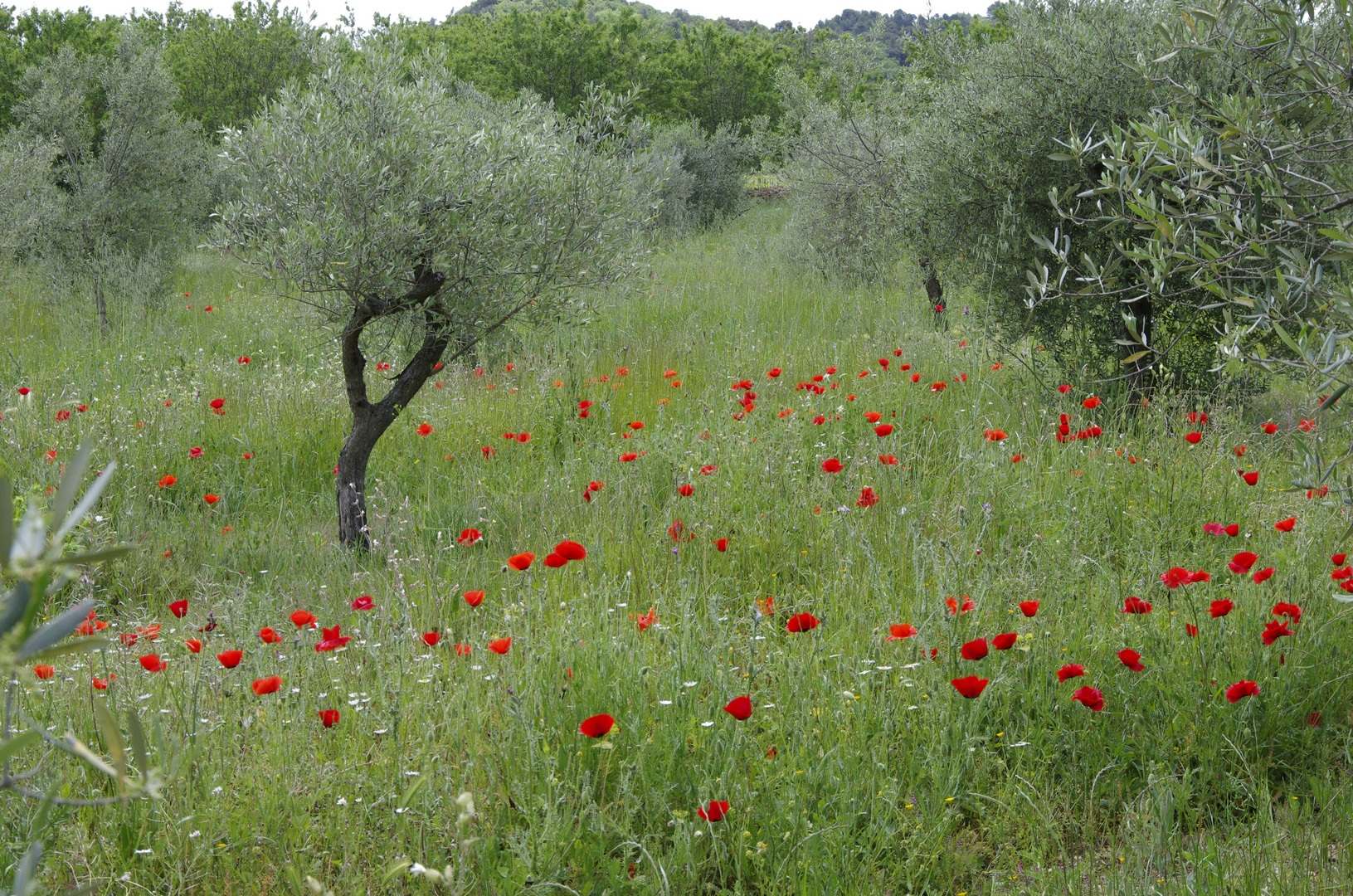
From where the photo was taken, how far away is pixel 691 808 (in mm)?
2436

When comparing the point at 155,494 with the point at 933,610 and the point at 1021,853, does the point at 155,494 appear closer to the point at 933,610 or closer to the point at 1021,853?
the point at 933,610

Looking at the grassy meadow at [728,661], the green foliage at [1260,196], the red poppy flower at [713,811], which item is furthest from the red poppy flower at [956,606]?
the red poppy flower at [713,811]

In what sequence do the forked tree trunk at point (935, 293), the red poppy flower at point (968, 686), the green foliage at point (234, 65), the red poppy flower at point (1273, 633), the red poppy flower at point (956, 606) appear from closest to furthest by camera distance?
the red poppy flower at point (968, 686)
the red poppy flower at point (1273, 633)
the red poppy flower at point (956, 606)
the forked tree trunk at point (935, 293)
the green foliage at point (234, 65)

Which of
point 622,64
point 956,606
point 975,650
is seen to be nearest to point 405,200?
point 956,606

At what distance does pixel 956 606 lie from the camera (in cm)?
295

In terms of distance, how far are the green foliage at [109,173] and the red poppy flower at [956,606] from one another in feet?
36.6

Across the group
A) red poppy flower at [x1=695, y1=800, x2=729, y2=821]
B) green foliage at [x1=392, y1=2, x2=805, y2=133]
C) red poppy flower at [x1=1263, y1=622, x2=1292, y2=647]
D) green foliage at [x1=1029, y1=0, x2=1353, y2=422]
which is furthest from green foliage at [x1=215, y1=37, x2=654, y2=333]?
green foliage at [x1=392, y1=2, x2=805, y2=133]

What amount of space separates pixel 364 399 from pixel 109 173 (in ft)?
31.7

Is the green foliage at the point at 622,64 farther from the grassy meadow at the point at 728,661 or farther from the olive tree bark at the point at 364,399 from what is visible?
the grassy meadow at the point at 728,661

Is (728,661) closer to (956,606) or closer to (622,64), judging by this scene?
(956,606)

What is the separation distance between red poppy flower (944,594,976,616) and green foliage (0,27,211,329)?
11.1m

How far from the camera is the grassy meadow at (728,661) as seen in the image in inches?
89.0

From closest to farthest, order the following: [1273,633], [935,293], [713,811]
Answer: [713,811], [1273,633], [935,293]

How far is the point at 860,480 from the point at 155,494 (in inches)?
173
